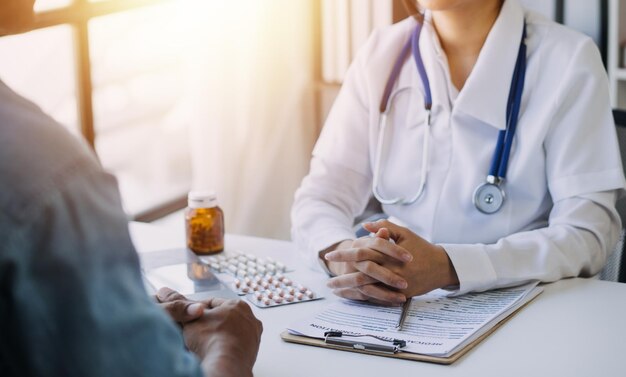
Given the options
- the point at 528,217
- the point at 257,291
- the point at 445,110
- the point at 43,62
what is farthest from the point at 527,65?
the point at 43,62

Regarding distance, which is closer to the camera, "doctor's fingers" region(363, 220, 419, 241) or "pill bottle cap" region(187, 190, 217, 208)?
"doctor's fingers" region(363, 220, 419, 241)

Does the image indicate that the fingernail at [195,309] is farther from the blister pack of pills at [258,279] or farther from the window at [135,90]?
the window at [135,90]

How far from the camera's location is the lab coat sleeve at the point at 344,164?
6.04ft

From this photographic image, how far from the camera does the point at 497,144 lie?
5.68 ft

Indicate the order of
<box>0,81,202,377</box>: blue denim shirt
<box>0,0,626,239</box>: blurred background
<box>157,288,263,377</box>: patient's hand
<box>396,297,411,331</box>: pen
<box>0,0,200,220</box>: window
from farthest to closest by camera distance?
<box>0,0,200,220</box>: window
<box>0,0,626,239</box>: blurred background
<box>396,297,411,331</box>: pen
<box>157,288,263,377</box>: patient's hand
<box>0,81,202,377</box>: blue denim shirt

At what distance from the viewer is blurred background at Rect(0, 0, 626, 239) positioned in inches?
98.6

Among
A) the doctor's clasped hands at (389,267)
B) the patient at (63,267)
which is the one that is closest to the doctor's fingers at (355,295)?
the doctor's clasped hands at (389,267)

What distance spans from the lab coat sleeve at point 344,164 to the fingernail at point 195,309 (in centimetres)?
56

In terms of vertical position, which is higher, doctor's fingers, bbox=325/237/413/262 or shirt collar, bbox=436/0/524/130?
shirt collar, bbox=436/0/524/130

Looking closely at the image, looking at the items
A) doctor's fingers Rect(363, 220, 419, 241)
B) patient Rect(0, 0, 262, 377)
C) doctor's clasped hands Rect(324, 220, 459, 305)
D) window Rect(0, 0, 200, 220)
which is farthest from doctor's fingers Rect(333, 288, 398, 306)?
window Rect(0, 0, 200, 220)

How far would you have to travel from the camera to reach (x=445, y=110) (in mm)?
1812

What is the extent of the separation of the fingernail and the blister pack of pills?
0.22 metres

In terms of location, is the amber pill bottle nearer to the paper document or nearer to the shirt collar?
the paper document

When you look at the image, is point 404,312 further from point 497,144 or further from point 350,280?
point 497,144
